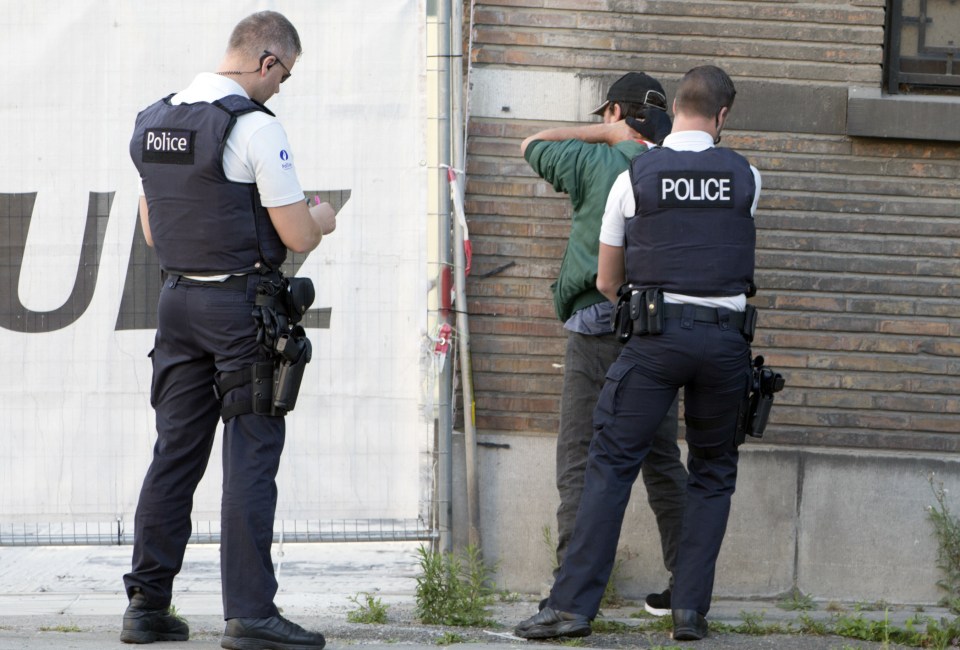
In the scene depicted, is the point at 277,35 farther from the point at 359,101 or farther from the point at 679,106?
the point at 679,106

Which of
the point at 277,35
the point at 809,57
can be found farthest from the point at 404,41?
the point at 809,57

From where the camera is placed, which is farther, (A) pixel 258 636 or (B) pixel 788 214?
(B) pixel 788 214

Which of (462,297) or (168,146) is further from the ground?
(168,146)

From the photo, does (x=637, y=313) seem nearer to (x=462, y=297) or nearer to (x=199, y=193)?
(x=462, y=297)

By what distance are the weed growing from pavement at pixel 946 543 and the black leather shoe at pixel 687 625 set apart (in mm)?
1425

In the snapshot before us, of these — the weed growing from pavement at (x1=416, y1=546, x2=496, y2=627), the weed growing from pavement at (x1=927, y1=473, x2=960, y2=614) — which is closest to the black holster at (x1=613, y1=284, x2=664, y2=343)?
the weed growing from pavement at (x1=416, y1=546, x2=496, y2=627)

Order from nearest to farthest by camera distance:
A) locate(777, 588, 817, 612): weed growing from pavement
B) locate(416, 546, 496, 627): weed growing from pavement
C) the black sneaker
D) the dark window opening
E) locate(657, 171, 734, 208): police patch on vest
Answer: locate(657, 171, 734, 208): police patch on vest, locate(416, 546, 496, 627): weed growing from pavement, the black sneaker, locate(777, 588, 817, 612): weed growing from pavement, the dark window opening

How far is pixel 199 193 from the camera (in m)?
3.75

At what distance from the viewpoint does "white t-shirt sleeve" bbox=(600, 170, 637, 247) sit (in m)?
4.15

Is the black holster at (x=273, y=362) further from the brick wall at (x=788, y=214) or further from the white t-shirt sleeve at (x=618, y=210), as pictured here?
the brick wall at (x=788, y=214)

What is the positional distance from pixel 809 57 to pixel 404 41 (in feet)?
5.89

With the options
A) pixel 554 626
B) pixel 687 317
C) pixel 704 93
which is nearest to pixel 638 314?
pixel 687 317

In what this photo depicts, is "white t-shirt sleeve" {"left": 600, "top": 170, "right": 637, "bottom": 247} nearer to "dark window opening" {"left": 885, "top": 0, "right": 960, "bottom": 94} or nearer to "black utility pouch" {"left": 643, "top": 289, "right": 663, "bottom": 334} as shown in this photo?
"black utility pouch" {"left": 643, "top": 289, "right": 663, "bottom": 334}

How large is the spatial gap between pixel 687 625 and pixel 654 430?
736 mm
